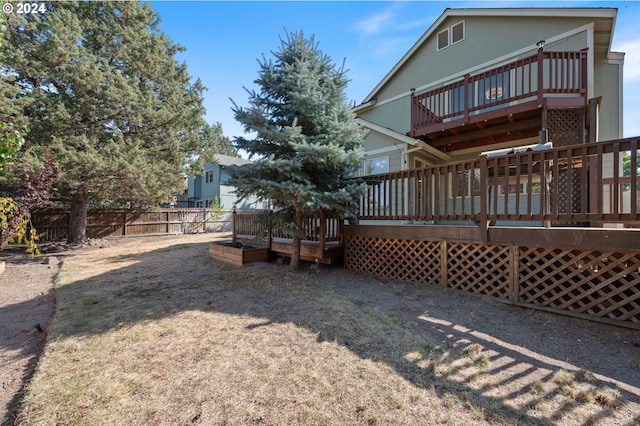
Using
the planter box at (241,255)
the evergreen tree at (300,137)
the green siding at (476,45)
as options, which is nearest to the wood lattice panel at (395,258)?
the evergreen tree at (300,137)

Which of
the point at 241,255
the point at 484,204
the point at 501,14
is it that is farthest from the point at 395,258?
the point at 501,14

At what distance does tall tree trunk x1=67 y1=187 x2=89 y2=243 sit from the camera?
12.6 meters

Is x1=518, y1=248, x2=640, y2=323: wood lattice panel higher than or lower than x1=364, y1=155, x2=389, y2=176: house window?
lower

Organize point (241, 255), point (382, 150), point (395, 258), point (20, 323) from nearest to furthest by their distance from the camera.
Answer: point (20, 323), point (395, 258), point (241, 255), point (382, 150)

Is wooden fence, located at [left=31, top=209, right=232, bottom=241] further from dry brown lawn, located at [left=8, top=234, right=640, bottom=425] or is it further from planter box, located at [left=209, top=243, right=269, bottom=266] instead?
dry brown lawn, located at [left=8, top=234, right=640, bottom=425]

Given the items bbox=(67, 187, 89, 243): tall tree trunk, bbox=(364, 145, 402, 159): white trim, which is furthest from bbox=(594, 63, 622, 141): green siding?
bbox=(67, 187, 89, 243): tall tree trunk

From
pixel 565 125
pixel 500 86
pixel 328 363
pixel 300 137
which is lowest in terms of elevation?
pixel 328 363

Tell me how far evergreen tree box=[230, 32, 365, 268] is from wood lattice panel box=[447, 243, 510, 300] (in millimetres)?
2148

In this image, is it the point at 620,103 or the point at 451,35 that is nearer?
the point at 620,103

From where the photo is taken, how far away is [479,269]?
185 inches

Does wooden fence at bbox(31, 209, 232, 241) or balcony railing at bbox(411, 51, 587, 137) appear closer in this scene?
balcony railing at bbox(411, 51, 587, 137)

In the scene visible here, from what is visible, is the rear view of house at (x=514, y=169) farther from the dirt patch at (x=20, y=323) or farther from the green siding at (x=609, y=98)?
the dirt patch at (x=20, y=323)

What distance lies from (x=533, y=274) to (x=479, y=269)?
74 centimetres

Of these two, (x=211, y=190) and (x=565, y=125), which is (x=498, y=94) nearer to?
(x=565, y=125)
